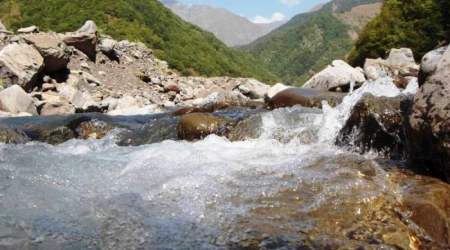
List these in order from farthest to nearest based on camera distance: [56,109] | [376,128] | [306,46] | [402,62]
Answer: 1. [306,46]
2. [402,62]
3. [56,109]
4. [376,128]

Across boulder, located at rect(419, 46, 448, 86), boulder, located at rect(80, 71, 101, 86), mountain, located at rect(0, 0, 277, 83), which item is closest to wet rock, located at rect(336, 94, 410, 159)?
boulder, located at rect(419, 46, 448, 86)

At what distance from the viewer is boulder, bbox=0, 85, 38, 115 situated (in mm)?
13562

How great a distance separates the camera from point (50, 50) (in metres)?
18.8

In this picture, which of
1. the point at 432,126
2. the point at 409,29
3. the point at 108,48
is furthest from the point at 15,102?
the point at 409,29

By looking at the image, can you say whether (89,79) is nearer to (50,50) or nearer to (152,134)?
(50,50)

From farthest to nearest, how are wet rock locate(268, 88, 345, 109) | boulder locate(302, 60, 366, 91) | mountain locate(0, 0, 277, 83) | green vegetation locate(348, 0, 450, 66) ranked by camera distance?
mountain locate(0, 0, 277, 83) < green vegetation locate(348, 0, 450, 66) < boulder locate(302, 60, 366, 91) < wet rock locate(268, 88, 345, 109)

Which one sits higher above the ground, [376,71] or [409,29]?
[409,29]

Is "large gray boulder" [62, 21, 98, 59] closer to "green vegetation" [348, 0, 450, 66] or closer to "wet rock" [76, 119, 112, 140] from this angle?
"wet rock" [76, 119, 112, 140]

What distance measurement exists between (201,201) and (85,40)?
22354 millimetres

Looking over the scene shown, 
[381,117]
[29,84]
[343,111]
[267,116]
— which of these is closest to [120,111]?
[29,84]

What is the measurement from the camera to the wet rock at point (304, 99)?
1032 cm

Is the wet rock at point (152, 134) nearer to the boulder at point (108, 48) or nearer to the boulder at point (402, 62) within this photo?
the boulder at point (402, 62)

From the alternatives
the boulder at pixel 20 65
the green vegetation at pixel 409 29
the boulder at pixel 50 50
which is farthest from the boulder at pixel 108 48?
the green vegetation at pixel 409 29

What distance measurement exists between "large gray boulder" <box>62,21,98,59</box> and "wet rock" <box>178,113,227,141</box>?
59.5ft
